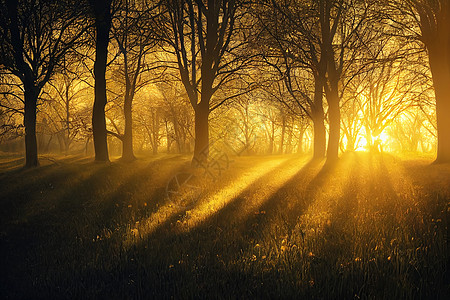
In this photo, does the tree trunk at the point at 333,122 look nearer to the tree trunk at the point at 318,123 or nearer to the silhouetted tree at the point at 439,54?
the tree trunk at the point at 318,123

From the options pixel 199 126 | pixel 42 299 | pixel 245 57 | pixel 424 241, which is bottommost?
pixel 42 299

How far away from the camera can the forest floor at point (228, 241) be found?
3.06 m

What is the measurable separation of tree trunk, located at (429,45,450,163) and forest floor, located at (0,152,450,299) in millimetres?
4179

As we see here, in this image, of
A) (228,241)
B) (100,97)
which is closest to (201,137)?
(100,97)

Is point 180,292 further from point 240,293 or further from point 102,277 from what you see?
point 102,277

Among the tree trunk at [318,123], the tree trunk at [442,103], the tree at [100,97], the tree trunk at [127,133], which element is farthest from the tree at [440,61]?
the tree trunk at [127,133]

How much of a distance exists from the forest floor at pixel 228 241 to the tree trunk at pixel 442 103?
4.18m

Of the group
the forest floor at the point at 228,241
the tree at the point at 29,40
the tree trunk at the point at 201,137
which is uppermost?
the tree at the point at 29,40

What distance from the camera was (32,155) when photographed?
13.0m

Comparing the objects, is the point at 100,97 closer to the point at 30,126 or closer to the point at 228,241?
the point at 30,126

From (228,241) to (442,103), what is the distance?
39.7 feet

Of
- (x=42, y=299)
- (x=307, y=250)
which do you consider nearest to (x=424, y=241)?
(x=307, y=250)

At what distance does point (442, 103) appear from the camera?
38.5 feet

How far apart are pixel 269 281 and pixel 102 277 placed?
2.03 m
